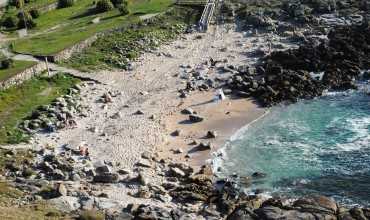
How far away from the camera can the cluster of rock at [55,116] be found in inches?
2544

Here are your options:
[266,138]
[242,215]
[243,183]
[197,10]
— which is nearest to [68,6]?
[197,10]

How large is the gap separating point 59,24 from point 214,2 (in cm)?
2215

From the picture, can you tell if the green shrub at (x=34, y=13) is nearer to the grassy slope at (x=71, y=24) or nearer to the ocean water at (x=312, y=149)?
the grassy slope at (x=71, y=24)

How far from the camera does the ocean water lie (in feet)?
180

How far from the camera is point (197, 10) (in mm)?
98375

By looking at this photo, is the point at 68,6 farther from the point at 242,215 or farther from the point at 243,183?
the point at 242,215

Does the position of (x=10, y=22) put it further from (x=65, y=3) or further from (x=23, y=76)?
(x=23, y=76)

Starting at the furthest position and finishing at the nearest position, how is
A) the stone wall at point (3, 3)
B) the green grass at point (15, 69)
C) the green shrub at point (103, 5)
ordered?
the stone wall at point (3, 3) → the green shrub at point (103, 5) → the green grass at point (15, 69)

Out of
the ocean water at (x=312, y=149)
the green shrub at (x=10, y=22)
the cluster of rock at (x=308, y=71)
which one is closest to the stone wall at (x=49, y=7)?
the green shrub at (x=10, y=22)

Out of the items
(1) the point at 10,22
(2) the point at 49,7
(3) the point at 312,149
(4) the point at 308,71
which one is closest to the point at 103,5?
(2) the point at 49,7

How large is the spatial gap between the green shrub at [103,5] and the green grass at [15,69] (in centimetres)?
2427

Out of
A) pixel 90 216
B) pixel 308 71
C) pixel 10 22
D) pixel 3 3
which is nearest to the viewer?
pixel 90 216

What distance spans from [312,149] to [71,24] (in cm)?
4481

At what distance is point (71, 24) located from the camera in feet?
309
